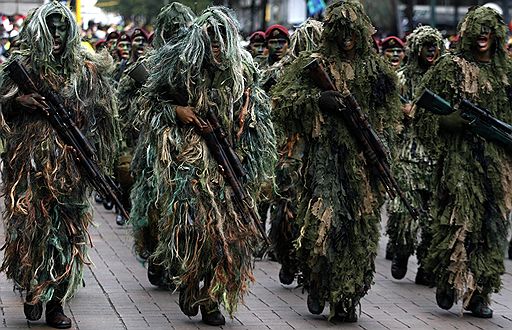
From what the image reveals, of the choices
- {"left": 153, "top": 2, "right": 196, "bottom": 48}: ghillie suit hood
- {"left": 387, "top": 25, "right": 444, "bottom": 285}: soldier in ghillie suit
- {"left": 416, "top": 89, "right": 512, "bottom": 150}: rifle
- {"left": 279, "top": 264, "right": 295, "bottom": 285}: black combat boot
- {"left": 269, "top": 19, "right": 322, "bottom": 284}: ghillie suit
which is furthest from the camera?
{"left": 387, "top": 25, "right": 444, "bottom": 285}: soldier in ghillie suit

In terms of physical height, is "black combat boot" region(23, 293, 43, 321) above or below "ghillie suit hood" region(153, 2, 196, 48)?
below

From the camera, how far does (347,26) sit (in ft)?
30.8

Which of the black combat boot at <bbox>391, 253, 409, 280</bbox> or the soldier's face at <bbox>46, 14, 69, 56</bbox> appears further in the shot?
the black combat boot at <bbox>391, 253, 409, 280</bbox>

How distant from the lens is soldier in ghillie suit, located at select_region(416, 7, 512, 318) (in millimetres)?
9812

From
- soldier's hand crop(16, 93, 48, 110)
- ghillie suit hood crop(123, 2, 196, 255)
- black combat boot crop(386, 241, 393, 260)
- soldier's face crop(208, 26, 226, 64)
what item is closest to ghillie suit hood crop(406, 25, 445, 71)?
black combat boot crop(386, 241, 393, 260)

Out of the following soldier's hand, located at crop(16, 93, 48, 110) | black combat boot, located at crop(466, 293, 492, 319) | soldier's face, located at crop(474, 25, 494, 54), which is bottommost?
black combat boot, located at crop(466, 293, 492, 319)

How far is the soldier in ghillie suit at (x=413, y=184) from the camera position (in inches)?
459

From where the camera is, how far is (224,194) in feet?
29.9

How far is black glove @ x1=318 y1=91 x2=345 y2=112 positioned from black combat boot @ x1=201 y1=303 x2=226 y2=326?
63.5 inches

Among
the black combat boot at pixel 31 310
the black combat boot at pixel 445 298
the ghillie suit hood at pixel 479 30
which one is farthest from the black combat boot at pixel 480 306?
the black combat boot at pixel 31 310

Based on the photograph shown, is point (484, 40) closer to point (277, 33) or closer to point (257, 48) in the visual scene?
point (277, 33)

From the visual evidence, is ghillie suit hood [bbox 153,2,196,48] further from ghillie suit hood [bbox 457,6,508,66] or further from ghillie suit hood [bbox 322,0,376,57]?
ghillie suit hood [bbox 457,6,508,66]

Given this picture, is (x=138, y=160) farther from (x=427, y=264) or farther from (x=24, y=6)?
(x=24, y=6)

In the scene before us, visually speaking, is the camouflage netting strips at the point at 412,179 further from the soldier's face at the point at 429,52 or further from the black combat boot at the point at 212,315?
the black combat boot at the point at 212,315
